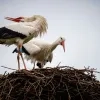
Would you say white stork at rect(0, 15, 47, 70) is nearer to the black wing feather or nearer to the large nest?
the black wing feather

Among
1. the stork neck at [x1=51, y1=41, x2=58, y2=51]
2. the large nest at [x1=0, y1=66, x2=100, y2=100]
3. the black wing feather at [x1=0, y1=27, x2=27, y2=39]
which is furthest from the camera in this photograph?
the stork neck at [x1=51, y1=41, x2=58, y2=51]

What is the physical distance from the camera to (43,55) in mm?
7238

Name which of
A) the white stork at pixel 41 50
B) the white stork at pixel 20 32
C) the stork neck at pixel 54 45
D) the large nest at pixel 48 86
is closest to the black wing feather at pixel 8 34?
the white stork at pixel 20 32

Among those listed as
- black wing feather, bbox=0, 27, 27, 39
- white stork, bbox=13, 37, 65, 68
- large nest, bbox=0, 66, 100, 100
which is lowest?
large nest, bbox=0, 66, 100, 100

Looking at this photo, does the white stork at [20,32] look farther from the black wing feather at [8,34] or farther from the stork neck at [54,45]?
the stork neck at [54,45]

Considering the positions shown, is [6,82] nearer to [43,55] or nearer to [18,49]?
[18,49]

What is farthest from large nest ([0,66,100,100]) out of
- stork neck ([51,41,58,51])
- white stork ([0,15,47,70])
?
stork neck ([51,41,58,51])

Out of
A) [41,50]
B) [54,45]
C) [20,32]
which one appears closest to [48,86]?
[20,32]

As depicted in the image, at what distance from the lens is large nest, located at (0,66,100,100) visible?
4543mm

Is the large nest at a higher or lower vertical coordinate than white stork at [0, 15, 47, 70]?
lower

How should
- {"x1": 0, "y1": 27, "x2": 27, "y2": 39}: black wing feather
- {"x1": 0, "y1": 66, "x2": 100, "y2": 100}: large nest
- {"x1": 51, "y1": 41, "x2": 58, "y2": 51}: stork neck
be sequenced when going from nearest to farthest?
{"x1": 0, "y1": 66, "x2": 100, "y2": 100}: large nest < {"x1": 0, "y1": 27, "x2": 27, "y2": 39}: black wing feather < {"x1": 51, "y1": 41, "x2": 58, "y2": 51}: stork neck

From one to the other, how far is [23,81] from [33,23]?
199cm

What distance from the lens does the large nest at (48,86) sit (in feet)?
14.9

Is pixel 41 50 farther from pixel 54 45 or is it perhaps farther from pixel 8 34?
pixel 8 34
